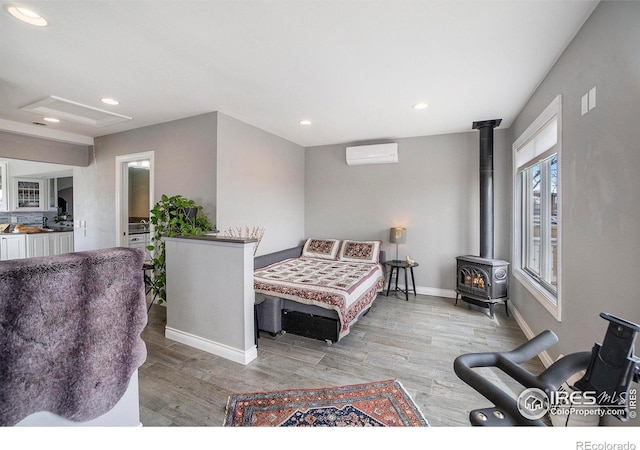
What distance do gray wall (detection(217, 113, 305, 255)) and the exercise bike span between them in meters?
3.10

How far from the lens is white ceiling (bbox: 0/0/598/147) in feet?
5.36

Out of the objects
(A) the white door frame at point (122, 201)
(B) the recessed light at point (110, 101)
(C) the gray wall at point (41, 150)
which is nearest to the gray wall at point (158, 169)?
(A) the white door frame at point (122, 201)

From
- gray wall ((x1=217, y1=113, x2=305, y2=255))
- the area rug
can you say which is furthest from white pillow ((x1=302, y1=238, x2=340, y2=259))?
the area rug

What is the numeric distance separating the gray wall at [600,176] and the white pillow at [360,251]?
2479 millimetres

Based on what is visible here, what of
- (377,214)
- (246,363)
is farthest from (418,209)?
(246,363)

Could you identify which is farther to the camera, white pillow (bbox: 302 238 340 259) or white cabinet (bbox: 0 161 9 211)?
white cabinet (bbox: 0 161 9 211)

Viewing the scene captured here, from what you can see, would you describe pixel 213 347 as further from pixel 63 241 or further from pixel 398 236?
pixel 63 241

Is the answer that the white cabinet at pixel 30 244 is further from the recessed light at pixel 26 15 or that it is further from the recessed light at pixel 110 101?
the recessed light at pixel 26 15

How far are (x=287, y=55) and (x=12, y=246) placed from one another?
625cm

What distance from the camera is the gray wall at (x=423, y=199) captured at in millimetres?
4137

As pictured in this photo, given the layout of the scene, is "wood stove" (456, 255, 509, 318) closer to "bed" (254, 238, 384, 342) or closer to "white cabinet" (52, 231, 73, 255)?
"bed" (254, 238, 384, 342)

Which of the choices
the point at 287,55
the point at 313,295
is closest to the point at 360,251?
the point at 313,295

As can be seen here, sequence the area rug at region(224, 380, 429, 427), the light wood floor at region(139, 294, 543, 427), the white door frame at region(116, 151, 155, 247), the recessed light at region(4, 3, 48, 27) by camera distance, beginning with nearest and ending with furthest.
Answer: the recessed light at region(4, 3, 48, 27) → the area rug at region(224, 380, 429, 427) → the light wood floor at region(139, 294, 543, 427) → the white door frame at region(116, 151, 155, 247)
